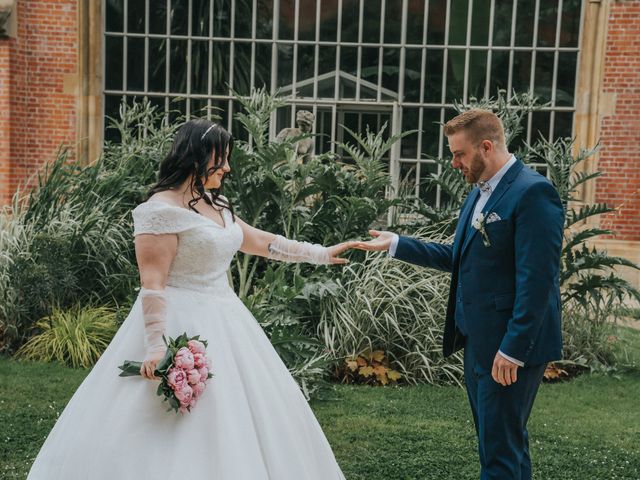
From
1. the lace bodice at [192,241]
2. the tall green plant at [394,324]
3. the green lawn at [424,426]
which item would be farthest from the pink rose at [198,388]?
the tall green plant at [394,324]

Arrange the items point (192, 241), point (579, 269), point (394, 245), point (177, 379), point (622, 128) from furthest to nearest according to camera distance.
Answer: point (622, 128), point (579, 269), point (394, 245), point (192, 241), point (177, 379)

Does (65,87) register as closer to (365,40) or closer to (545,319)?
(365,40)

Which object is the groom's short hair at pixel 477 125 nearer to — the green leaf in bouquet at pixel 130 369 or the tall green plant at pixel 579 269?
the green leaf in bouquet at pixel 130 369

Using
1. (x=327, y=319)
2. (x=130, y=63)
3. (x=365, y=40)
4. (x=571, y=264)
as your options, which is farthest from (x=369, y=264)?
(x=130, y=63)

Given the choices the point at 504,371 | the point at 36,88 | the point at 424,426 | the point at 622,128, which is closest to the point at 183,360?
the point at 504,371

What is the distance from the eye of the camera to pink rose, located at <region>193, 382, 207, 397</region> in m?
3.18

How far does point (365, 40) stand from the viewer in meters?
12.0

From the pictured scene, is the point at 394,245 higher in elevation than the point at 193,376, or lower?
higher

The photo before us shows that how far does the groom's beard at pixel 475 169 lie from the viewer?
3.35 m

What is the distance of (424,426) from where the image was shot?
5586 millimetres

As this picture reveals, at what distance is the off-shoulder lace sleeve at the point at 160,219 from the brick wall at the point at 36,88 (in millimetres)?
9154

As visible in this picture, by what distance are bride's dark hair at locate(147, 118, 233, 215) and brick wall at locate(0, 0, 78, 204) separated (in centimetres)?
903

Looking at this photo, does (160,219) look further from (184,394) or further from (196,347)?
(184,394)

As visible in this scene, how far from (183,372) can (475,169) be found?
1.49m
